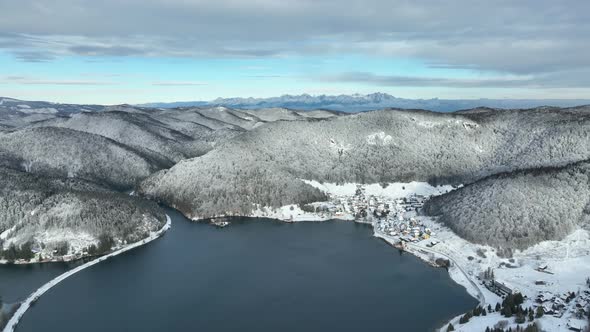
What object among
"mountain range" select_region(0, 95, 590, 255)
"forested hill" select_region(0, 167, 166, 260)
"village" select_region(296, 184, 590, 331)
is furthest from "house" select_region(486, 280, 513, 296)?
"forested hill" select_region(0, 167, 166, 260)

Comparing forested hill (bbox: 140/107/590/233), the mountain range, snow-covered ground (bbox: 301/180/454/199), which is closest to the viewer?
the mountain range

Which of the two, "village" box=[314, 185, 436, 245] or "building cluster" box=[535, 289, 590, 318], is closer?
"building cluster" box=[535, 289, 590, 318]

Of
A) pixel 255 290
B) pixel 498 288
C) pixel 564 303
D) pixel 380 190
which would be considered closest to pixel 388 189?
pixel 380 190

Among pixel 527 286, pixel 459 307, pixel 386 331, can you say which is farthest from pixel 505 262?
pixel 386 331

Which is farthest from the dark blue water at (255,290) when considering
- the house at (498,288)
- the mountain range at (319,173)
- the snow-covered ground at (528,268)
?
the mountain range at (319,173)

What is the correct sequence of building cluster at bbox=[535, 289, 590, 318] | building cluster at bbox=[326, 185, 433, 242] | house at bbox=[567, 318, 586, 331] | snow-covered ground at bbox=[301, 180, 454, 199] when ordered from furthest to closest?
snow-covered ground at bbox=[301, 180, 454, 199]
building cluster at bbox=[326, 185, 433, 242]
building cluster at bbox=[535, 289, 590, 318]
house at bbox=[567, 318, 586, 331]

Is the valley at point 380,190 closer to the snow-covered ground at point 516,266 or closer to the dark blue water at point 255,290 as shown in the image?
the snow-covered ground at point 516,266

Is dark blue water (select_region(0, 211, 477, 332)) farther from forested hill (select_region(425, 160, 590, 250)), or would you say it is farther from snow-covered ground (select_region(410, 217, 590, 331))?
forested hill (select_region(425, 160, 590, 250))
